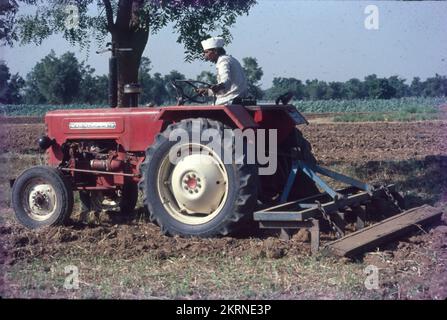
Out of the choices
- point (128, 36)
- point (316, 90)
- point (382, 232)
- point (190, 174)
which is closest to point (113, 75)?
point (190, 174)

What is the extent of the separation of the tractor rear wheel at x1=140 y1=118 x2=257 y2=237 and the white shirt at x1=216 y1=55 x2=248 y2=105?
1.78ft

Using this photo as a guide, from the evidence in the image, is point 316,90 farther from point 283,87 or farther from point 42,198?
point 42,198

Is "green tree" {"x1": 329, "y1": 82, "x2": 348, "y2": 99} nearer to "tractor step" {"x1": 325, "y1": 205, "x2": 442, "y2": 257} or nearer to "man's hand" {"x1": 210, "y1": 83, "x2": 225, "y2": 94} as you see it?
"tractor step" {"x1": 325, "y1": 205, "x2": 442, "y2": 257}

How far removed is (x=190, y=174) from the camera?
5.96 meters

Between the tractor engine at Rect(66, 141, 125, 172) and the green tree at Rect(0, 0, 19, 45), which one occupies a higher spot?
the green tree at Rect(0, 0, 19, 45)

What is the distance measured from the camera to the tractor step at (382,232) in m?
5.16

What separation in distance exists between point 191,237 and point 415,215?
2170 mm

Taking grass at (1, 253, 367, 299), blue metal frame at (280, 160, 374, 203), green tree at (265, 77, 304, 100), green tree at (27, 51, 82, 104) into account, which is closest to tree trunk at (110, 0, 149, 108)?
blue metal frame at (280, 160, 374, 203)

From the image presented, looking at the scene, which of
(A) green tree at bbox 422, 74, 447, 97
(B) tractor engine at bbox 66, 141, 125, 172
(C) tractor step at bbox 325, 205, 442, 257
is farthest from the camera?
(A) green tree at bbox 422, 74, 447, 97

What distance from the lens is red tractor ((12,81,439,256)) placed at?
5734 millimetres

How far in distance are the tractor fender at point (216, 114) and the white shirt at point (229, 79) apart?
24cm

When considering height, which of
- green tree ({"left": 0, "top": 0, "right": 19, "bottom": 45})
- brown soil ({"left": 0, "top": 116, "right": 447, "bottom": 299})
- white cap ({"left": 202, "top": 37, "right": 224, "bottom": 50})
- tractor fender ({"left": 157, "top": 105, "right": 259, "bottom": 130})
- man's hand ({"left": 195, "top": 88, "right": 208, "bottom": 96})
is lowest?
brown soil ({"left": 0, "top": 116, "right": 447, "bottom": 299})

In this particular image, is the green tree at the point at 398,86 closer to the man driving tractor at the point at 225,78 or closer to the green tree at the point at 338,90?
the green tree at the point at 338,90

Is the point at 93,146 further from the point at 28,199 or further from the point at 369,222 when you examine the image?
the point at 369,222
